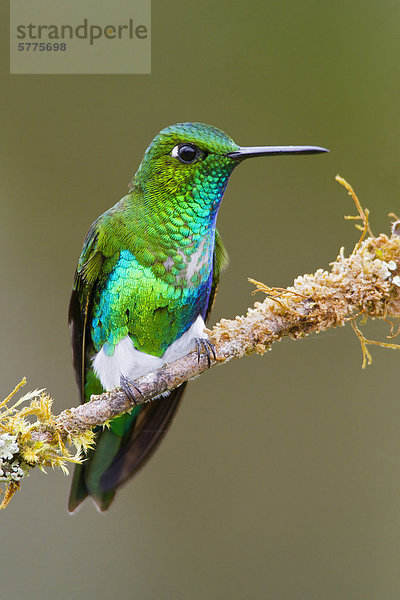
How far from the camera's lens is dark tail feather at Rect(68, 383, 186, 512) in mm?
Result: 1370

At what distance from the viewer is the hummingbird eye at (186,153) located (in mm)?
1128

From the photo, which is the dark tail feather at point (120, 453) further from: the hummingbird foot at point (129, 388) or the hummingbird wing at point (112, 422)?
the hummingbird foot at point (129, 388)

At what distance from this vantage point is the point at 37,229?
5.47 ft

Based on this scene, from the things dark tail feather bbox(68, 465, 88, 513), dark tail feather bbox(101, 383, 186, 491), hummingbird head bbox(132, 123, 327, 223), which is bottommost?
dark tail feather bbox(68, 465, 88, 513)

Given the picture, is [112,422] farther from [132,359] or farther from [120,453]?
[132,359]

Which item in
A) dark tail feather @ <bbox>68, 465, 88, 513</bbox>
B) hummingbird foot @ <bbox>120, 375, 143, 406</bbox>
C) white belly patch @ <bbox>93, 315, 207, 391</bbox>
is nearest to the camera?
hummingbird foot @ <bbox>120, 375, 143, 406</bbox>

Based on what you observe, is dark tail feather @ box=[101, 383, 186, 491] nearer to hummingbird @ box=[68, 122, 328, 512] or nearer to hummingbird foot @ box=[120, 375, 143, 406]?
Answer: hummingbird @ box=[68, 122, 328, 512]

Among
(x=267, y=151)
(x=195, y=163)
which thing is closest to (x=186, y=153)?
(x=195, y=163)

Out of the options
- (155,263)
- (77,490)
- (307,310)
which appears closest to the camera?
(307,310)

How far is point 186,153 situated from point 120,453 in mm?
728

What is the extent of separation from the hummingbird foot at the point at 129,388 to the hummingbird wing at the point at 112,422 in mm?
197

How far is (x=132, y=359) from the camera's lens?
4.08 feet

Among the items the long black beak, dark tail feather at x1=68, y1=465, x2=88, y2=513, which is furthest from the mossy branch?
dark tail feather at x1=68, y1=465, x2=88, y2=513

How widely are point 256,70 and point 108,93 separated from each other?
0.46 meters
